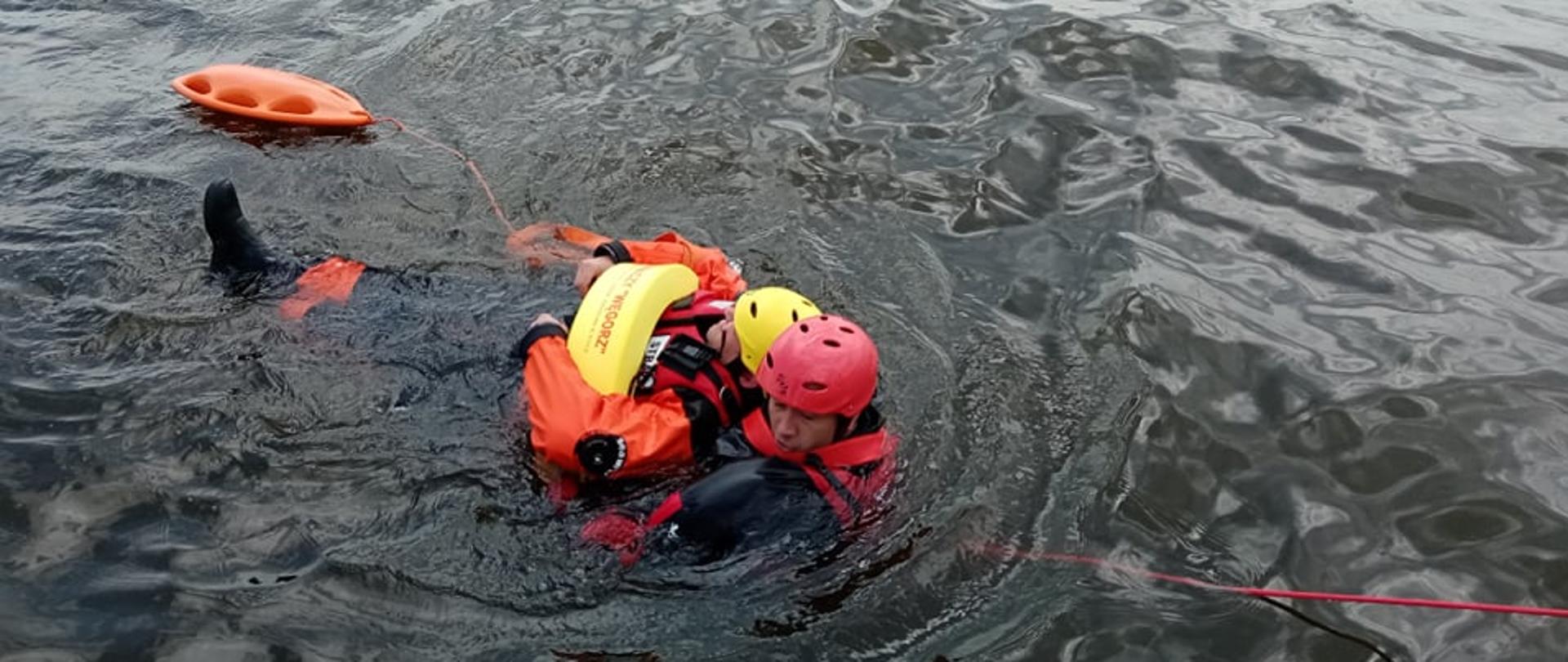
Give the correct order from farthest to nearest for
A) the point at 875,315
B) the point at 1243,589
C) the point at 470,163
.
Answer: the point at 470,163 → the point at 875,315 → the point at 1243,589

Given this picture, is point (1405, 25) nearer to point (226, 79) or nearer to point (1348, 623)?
point (1348, 623)

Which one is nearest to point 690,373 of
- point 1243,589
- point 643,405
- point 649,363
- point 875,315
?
point 649,363

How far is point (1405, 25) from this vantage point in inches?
363

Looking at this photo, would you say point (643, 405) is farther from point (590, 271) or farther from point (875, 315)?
point (875, 315)

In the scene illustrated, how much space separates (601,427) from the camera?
465cm

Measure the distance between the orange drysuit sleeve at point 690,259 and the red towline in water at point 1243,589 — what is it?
5.74 feet

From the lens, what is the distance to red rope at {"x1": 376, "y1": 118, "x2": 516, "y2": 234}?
697cm

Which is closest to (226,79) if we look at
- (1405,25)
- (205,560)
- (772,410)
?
(205,560)

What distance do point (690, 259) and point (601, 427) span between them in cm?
144

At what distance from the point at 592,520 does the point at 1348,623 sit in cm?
275

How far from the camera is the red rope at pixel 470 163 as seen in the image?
22.9ft

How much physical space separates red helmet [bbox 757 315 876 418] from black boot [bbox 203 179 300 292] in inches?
112

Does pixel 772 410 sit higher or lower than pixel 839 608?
higher

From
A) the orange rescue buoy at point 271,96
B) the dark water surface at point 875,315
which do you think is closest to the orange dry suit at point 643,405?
the dark water surface at point 875,315
